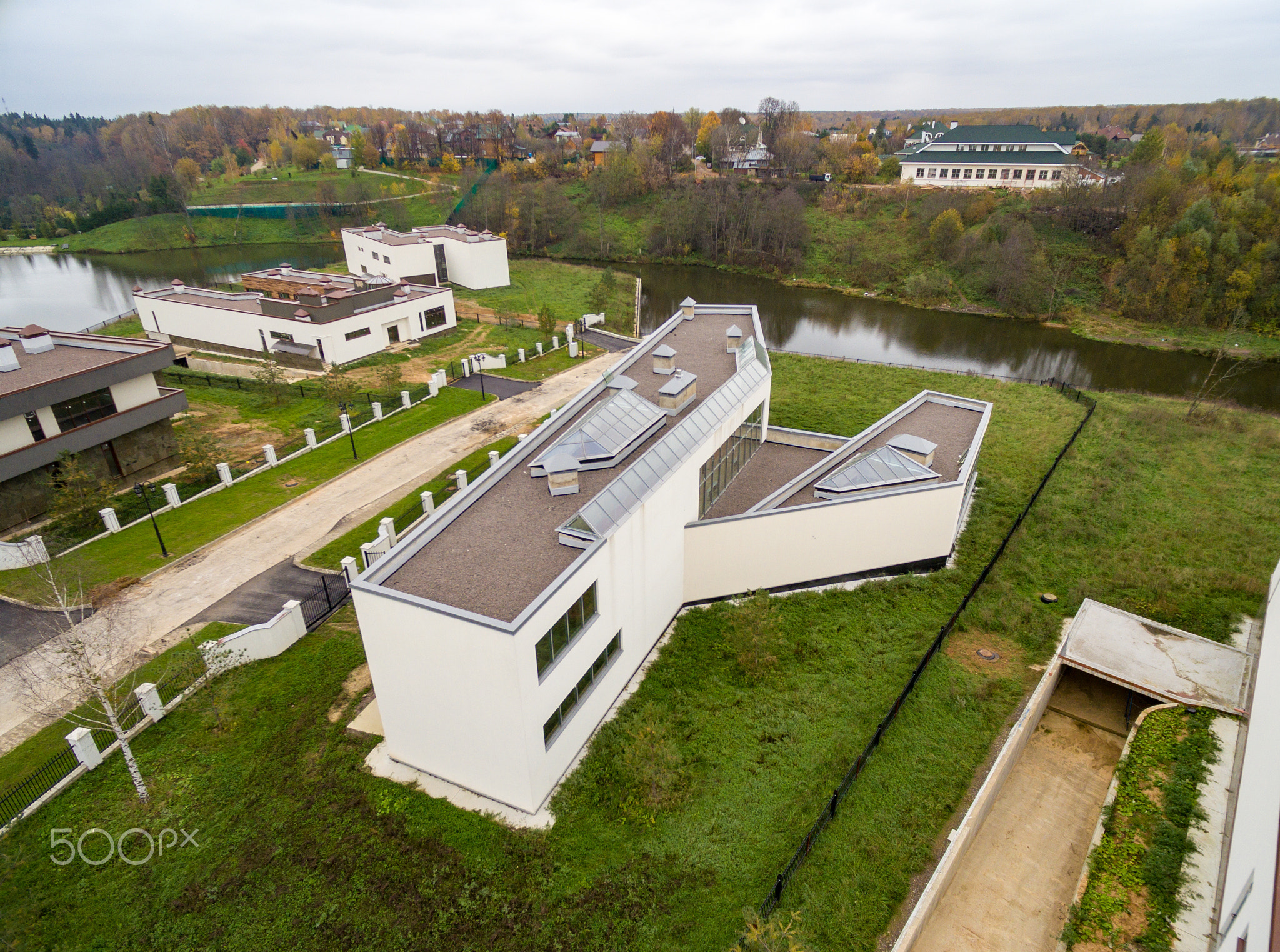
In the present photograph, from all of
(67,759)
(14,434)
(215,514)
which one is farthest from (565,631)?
(14,434)

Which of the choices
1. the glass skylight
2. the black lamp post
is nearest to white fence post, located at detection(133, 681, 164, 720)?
the glass skylight

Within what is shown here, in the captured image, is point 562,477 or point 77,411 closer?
point 562,477

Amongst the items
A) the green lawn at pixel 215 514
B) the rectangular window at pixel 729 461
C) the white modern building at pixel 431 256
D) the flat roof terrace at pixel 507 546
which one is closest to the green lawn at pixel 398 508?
the green lawn at pixel 215 514

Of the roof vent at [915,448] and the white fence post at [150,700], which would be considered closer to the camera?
the white fence post at [150,700]

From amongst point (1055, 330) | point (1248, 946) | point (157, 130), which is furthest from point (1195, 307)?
point (157, 130)

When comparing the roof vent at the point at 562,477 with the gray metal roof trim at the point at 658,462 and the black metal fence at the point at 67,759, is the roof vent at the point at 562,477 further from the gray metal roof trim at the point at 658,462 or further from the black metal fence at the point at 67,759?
the black metal fence at the point at 67,759

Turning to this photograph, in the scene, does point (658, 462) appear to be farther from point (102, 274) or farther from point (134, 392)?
point (102, 274)

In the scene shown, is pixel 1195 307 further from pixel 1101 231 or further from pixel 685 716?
pixel 685 716
